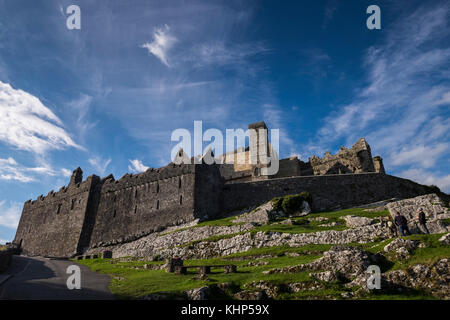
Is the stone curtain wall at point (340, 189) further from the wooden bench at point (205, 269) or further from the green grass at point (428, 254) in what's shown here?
the green grass at point (428, 254)

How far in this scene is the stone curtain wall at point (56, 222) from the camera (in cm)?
5203

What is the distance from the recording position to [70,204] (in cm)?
5606

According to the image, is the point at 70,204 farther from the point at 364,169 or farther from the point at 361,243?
the point at 364,169

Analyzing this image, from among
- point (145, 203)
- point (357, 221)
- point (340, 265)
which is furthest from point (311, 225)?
point (145, 203)

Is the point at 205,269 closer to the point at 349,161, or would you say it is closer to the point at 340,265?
the point at 340,265

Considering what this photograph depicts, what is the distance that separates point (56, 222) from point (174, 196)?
28.0m

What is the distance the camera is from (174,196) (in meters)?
45.5

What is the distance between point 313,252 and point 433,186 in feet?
116

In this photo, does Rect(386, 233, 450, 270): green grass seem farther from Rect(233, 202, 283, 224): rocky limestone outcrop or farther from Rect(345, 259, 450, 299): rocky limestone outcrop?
Rect(233, 202, 283, 224): rocky limestone outcrop

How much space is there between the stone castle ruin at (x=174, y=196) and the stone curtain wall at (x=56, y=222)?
0.19 metres

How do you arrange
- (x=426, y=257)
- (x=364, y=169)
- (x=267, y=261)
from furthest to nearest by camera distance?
(x=364, y=169)
(x=267, y=261)
(x=426, y=257)

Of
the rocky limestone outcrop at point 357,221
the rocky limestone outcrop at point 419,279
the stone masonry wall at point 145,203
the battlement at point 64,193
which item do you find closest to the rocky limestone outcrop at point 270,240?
the rocky limestone outcrop at point 357,221
